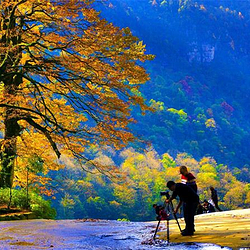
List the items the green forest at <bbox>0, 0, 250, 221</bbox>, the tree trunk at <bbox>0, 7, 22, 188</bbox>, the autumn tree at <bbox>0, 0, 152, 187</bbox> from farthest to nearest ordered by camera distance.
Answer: the tree trunk at <bbox>0, 7, 22, 188</bbox>, the green forest at <bbox>0, 0, 250, 221</bbox>, the autumn tree at <bbox>0, 0, 152, 187</bbox>

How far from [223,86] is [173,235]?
18999 cm

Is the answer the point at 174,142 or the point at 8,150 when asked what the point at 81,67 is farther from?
the point at 174,142

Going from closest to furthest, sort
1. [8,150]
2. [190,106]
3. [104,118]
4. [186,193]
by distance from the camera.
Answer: [186,193] < [104,118] < [8,150] < [190,106]

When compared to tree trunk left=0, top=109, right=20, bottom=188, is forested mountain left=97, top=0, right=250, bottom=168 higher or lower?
higher

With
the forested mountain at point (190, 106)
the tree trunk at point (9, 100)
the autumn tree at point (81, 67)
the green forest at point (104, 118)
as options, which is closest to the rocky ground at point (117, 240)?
the green forest at point (104, 118)

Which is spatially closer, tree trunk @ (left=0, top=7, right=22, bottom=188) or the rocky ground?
the rocky ground

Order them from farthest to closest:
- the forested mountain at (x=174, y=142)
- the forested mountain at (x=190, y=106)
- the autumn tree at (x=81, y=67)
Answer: the forested mountain at (x=190, y=106), the forested mountain at (x=174, y=142), the autumn tree at (x=81, y=67)

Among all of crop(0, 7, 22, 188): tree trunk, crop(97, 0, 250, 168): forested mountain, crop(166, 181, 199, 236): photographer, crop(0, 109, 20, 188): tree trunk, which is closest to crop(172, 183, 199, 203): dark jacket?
crop(166, 181, 199, 236): photographer

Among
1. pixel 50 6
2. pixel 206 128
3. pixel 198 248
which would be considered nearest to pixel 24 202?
pixel 50 6

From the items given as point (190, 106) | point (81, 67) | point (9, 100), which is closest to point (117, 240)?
point (81, 67)

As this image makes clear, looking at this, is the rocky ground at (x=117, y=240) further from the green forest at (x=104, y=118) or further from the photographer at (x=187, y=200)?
the green forest at (x=104, y=118)

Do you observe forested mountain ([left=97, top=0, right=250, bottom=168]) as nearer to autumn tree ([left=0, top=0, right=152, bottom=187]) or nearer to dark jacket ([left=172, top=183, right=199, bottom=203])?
autumn tree ([left=0, top=0, right=152, bottom=187])

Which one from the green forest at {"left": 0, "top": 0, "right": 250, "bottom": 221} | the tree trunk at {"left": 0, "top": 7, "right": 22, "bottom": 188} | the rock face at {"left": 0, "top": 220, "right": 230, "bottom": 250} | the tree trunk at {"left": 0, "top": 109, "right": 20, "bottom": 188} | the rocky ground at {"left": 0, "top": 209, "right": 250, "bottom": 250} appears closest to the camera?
the rocky ground at {"left": 0, "top": 209, "right": 250, "bottom": 250}

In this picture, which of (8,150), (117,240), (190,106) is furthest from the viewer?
(190,106)
